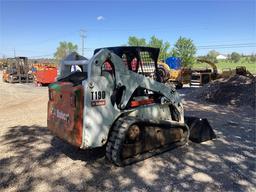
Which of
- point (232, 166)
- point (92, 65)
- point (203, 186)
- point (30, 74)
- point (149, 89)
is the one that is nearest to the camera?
point (203, 186)

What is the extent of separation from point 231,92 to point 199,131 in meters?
7.37

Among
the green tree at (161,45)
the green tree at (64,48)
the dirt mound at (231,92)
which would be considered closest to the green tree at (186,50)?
the green tree at (161,45)

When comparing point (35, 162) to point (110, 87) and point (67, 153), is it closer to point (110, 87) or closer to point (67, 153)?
point (67, 153)

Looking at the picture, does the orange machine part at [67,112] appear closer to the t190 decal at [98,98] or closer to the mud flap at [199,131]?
the t190 decal at [98,98]

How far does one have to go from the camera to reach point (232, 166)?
4887 millimetres

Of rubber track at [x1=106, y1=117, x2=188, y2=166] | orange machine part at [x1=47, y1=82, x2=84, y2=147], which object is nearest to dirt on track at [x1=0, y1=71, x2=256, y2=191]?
rubber track at [x1=106, y1=117, x2=188, y2=166]

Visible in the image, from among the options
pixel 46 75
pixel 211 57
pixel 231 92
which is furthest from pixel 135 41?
pixel 231 92

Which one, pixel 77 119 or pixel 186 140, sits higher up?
pixel 77 119

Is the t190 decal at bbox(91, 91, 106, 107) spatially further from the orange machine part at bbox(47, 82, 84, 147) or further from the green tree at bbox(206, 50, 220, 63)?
the green tree at bbox(206, 50, 220, 63)

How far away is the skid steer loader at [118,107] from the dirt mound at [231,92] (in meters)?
6.99

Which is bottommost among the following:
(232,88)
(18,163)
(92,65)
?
(18,163)

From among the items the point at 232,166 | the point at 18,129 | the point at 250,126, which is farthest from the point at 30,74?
the point at 232,166

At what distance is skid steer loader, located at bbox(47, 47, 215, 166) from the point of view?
4.44m

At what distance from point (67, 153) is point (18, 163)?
2.95 feet
